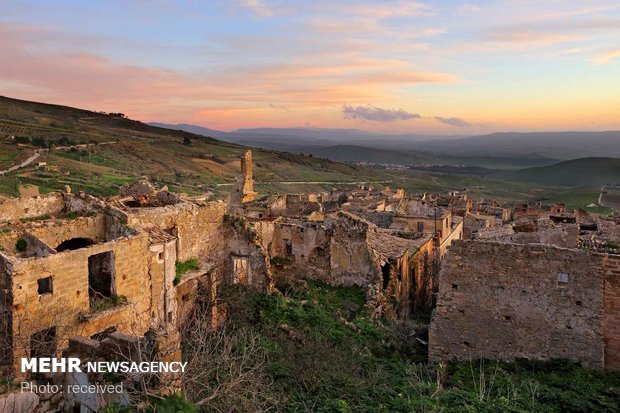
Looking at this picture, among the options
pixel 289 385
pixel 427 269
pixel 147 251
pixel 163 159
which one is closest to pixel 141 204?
pixel 147 251

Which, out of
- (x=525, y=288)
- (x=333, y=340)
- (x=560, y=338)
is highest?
(x=525, y=288)

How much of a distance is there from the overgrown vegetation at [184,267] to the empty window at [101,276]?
2214 mm

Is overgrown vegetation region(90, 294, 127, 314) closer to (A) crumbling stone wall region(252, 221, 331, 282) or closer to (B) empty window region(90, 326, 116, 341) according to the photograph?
(B) empty window region(90, 326, 116, 341)

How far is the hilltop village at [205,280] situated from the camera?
444 inches

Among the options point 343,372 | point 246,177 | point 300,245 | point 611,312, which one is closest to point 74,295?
point 343,372

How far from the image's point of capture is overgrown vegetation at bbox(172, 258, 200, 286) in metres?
15.6

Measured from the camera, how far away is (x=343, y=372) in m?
11.3

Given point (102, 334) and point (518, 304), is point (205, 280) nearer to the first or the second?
point (102, 334)

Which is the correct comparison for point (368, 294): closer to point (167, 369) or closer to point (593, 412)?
point (593, 412)

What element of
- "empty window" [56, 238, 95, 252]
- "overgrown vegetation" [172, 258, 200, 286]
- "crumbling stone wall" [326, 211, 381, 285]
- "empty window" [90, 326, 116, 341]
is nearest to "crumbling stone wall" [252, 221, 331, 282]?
"crumbling stone wall" [326, 211, 381, 285]

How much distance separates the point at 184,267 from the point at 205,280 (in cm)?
80

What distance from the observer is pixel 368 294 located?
17938 mm

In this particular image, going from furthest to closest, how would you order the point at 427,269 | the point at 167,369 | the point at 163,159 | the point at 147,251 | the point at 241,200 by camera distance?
the point at 163,159 → the point at 241,200 → the point at 427,269 → the point at 147,251 → the point at 167,369

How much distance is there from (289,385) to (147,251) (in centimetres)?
579
